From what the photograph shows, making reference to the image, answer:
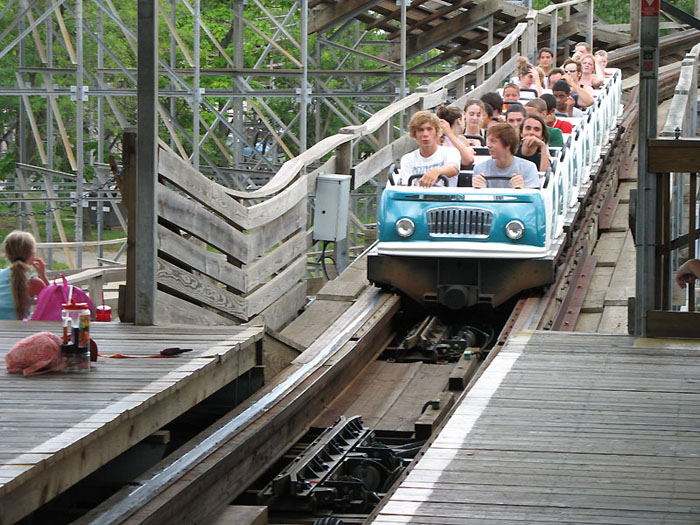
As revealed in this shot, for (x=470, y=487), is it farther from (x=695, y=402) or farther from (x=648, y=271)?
(x=648, y=271)

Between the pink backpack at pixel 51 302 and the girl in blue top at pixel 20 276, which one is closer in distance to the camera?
the girl in blue top at pixel 20 276

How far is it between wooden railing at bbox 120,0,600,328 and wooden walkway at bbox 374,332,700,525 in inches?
104

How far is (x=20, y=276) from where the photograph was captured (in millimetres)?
8984

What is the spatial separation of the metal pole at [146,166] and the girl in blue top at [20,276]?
2.28 ft

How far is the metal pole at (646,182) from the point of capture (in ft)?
27.9

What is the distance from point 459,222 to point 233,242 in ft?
7.32

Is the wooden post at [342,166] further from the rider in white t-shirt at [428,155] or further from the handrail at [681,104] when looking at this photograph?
the handrail at [681,104]

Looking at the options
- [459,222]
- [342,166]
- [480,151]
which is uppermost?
[480,151]

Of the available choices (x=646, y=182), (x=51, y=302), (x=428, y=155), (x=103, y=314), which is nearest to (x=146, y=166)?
(x=51, y=302)

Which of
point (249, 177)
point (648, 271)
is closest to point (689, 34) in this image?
point (249, 177)

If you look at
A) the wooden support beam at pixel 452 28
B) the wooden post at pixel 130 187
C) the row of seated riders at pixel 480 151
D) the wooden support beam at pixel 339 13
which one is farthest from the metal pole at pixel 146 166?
the wooden support beam at pixel 452 28

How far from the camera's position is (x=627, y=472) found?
597 centimetres

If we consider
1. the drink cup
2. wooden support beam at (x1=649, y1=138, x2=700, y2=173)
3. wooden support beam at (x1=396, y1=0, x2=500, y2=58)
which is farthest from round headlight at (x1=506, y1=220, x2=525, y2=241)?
wooden support beam at (x1=396, y1=0, x2=500, y2=58)

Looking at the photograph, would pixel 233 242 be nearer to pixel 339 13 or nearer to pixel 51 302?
pixel 51 302
